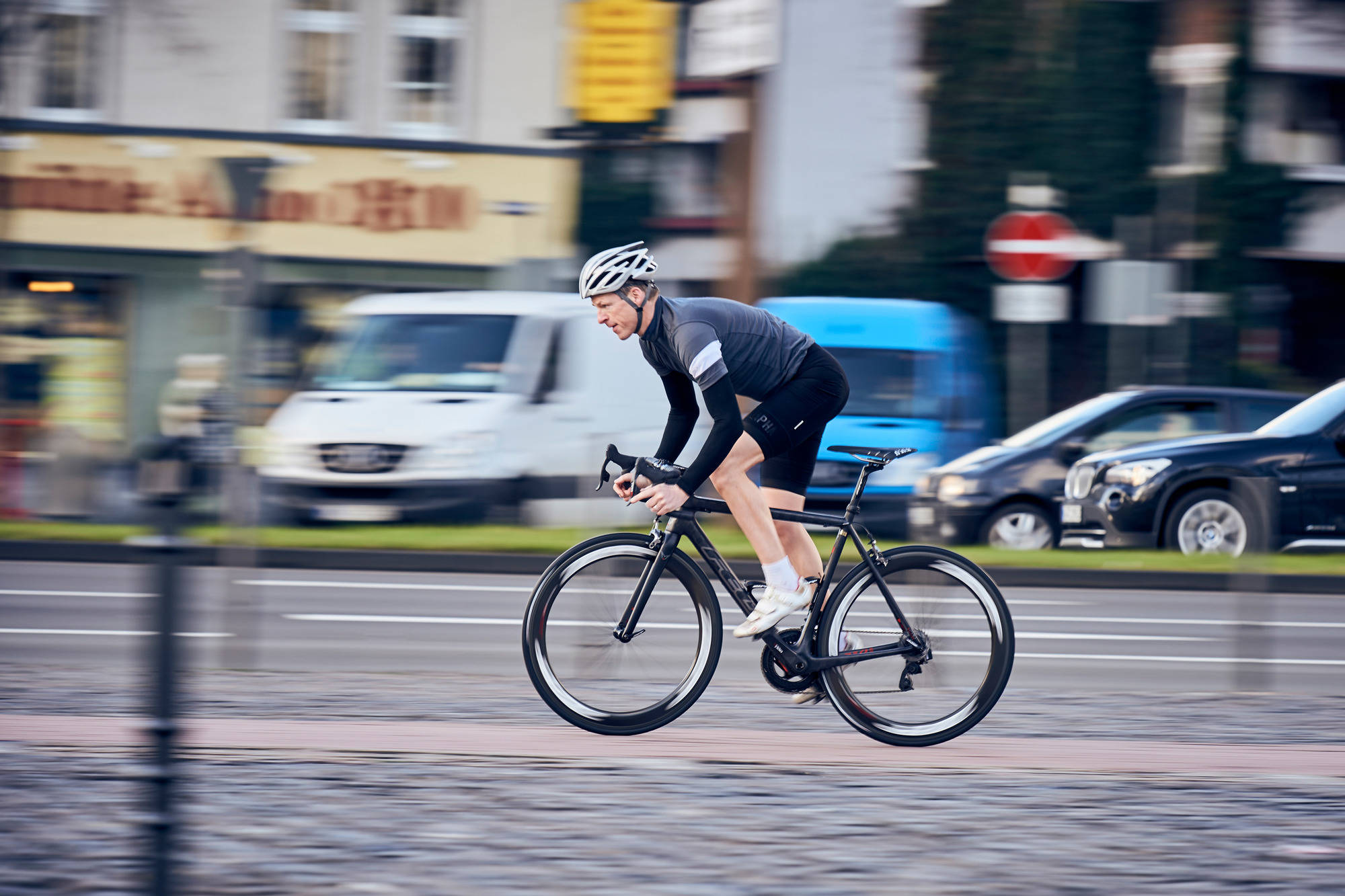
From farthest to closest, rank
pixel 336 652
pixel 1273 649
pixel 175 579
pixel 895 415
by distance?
pixel 895 415, pixel 1273 649, pixel 336 652, pixel 175 579

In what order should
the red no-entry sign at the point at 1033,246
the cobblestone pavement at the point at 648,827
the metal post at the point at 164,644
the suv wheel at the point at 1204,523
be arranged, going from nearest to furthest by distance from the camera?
the metal post at the point at 164,644, the cobblestone pavement at the point at 648,827, the suv wheel at the point at 1204,523, the red no-entry sign at the point at 1033,246

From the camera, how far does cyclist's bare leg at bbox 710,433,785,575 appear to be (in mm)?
5516

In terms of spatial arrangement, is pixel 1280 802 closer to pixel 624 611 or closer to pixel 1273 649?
pixel 624 611

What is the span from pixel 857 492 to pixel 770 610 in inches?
18.7

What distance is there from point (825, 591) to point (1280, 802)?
154 cm

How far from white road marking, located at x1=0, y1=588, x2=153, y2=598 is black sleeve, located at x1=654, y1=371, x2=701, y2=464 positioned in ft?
19.2

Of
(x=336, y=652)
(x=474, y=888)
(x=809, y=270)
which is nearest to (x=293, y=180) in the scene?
Answer: (x=809, y=270)

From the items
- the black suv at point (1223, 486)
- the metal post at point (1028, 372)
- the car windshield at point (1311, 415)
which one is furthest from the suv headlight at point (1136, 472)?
the metal post at point (1028, 372)

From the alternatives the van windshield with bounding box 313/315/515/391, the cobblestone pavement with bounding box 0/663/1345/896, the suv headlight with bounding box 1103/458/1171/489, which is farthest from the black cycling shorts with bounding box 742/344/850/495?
the van windshield with bounding box 313/315/515/391

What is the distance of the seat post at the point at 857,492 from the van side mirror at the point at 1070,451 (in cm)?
923

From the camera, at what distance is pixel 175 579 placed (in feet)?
10.6

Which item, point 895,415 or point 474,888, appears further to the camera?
point 895,415

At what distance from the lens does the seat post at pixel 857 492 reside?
5484 mm

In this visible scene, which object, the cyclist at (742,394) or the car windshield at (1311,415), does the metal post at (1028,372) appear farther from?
the cyclist at (742,394)
